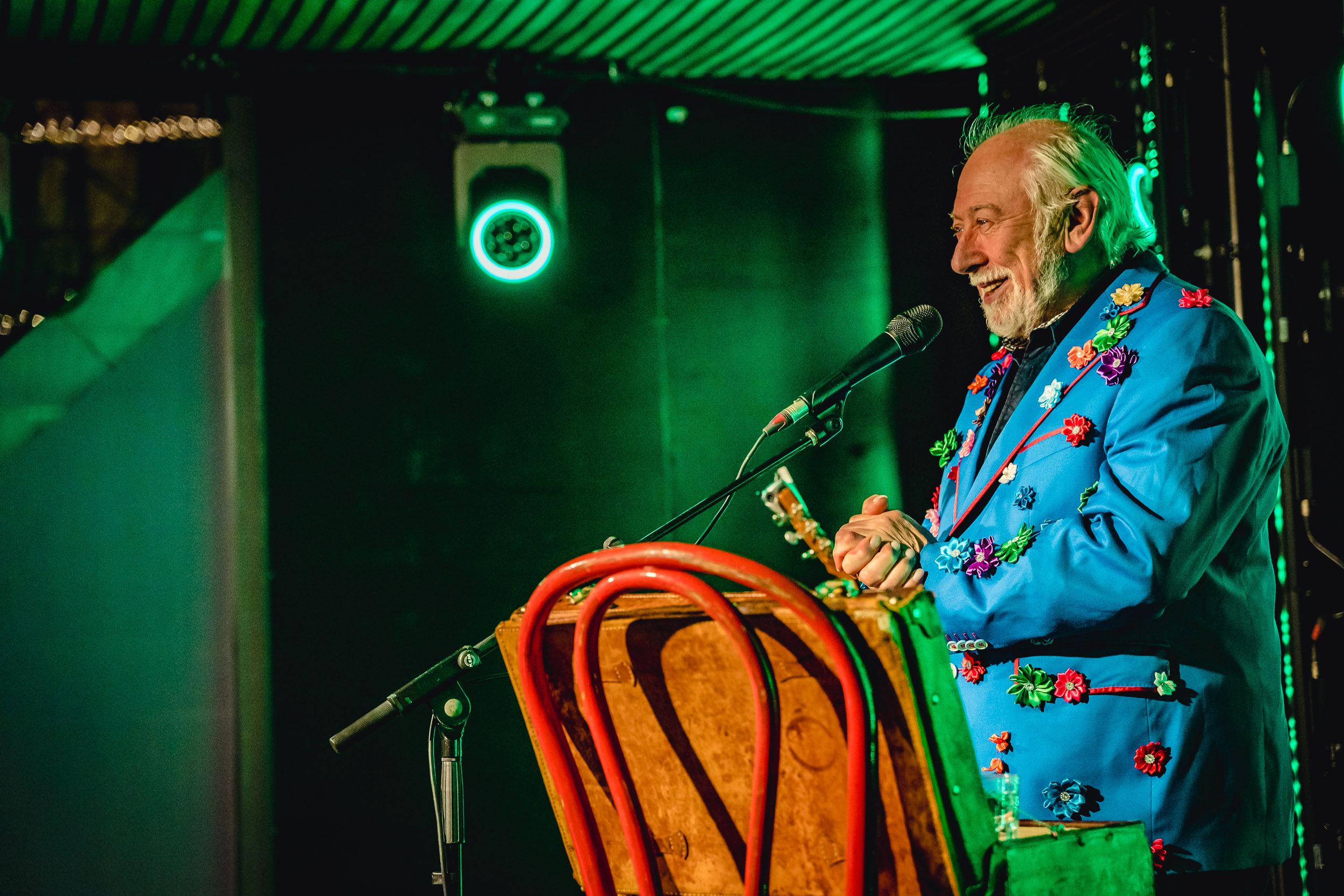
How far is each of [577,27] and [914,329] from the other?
8.54 feet

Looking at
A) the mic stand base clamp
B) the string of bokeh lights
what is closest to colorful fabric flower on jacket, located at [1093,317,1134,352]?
the mic stand base clamp

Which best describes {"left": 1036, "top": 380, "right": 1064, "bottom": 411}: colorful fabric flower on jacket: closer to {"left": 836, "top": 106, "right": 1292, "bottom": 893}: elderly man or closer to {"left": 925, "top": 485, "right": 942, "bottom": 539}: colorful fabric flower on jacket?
{"left": 836, "top": 106, "right": 1292, "bottom": 893}: elderly man

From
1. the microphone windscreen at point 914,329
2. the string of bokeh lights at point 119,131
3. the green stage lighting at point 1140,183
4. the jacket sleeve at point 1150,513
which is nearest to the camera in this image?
the jacket sleeve at point 1150,513

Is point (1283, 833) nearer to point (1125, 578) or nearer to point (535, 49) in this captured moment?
point (1125, 578)

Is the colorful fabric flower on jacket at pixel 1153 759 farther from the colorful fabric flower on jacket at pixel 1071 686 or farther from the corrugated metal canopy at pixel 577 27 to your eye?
the corrugated metal canopy at pixel 577 27

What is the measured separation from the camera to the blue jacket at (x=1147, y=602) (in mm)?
1619

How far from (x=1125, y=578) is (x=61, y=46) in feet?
13.6

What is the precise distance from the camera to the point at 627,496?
4562 mm

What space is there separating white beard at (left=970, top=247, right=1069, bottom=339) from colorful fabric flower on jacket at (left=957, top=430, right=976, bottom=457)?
0.22 m

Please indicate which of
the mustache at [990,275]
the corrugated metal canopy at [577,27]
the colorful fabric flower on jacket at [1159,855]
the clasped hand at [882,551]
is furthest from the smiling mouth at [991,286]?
the corrugated metal canopy at [577,27]

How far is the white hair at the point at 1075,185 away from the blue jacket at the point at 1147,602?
0.32 metres

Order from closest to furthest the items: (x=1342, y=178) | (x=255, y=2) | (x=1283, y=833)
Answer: (x=1283, y=833) → (x=1342, y=178) → (x=255, y=2)

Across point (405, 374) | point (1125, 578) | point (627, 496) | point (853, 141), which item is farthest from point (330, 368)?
point (1125, 578)

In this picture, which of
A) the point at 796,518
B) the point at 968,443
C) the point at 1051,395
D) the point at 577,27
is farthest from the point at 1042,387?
the point at 577,27
